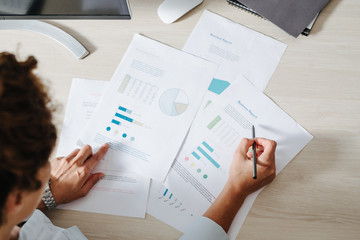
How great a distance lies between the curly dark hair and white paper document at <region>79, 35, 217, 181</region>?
0.30 m

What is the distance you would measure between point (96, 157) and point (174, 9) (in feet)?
1.52

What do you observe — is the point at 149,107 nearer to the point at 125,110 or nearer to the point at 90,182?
the point at 125,110

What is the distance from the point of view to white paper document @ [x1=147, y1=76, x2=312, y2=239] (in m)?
0.81

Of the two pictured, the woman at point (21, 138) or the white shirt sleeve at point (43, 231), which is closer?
the woman at point (21, 138)

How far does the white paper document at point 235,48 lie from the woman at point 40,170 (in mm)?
202

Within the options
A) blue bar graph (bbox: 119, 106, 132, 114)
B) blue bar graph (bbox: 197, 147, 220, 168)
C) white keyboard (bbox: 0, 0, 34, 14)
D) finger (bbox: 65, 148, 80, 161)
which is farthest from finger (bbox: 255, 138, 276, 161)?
white keyboard (bbox: 0, 0, 34, 14)

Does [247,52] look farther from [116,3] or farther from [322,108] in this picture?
[116,3]

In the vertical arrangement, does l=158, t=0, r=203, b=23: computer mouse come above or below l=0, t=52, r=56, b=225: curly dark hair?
above

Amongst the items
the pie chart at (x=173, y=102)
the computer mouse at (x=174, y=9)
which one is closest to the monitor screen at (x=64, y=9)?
the computer mouse at (x=174, y=9)

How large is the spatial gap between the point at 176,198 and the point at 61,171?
29 centimetres

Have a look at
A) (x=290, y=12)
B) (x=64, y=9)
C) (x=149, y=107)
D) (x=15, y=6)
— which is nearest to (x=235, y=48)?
(x=290, y=12)

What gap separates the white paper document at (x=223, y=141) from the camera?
807 millimetres

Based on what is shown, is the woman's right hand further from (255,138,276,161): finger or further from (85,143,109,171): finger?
(85,143,109,171): finger

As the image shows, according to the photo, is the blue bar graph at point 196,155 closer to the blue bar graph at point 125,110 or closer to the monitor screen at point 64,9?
the blue bar graph at point 125,110
